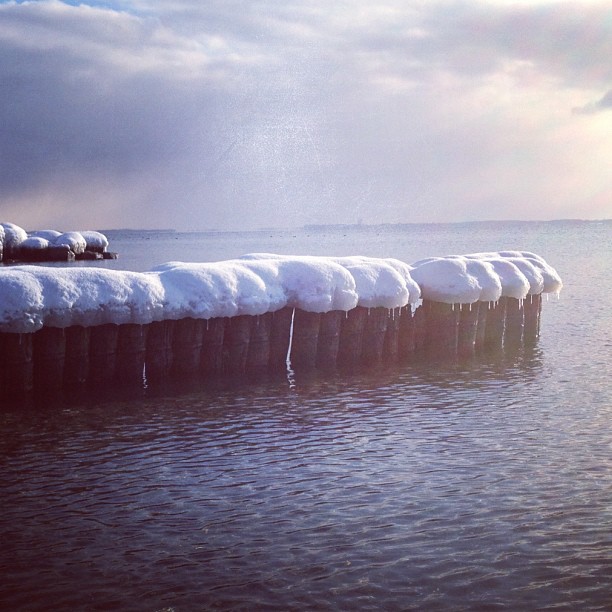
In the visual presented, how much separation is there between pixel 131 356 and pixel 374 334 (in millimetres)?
7849

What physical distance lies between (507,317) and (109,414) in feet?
54.5

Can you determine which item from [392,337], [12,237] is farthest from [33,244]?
[392,337]

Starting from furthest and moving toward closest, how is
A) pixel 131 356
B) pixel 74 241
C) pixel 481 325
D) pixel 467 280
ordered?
pixel 74 241 < pixel 481 325 < pixel 467 280 < pixel 131 356

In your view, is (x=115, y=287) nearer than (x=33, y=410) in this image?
No

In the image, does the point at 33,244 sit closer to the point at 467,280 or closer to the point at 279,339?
the point at 279,339

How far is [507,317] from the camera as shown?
2947 cm

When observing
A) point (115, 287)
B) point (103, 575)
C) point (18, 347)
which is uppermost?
point (115, 287)

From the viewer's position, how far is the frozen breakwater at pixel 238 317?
19344mm

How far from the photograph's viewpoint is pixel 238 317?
22.1m

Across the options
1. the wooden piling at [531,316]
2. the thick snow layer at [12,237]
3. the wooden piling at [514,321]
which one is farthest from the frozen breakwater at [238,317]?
the thick snow layer at [12,237]

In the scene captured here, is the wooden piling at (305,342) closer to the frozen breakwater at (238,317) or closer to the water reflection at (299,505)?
the frozen breakwater at (238,317)

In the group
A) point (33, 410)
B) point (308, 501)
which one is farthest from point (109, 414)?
point (308, 501)

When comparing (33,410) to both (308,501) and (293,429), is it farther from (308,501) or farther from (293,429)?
(308,501)

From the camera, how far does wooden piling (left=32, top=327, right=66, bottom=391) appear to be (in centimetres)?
1941
